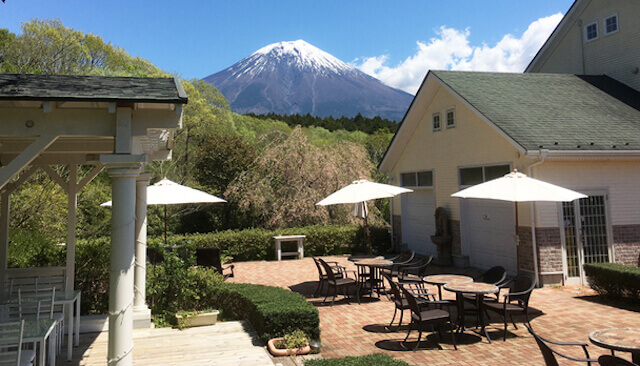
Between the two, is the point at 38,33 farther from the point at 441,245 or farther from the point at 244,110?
the point at 244,110

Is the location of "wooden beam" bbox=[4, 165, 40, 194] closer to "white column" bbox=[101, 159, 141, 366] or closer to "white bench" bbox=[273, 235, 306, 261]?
"white column" bbox=[101, 159, 141, 366]

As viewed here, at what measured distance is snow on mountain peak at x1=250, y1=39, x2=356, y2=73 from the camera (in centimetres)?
15338

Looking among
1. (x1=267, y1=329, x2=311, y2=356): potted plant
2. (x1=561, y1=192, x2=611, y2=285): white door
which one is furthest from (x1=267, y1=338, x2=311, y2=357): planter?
(x1=561, y1=192, x2=611, y2=285): white door

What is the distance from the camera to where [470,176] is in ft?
42.4

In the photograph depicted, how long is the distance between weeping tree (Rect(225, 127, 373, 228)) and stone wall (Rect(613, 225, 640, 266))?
34.4 feet

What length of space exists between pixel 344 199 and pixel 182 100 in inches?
252

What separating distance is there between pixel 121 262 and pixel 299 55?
16046 cm

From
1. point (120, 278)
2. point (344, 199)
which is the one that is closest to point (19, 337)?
point (120, 278)

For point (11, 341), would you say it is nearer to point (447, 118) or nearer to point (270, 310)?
point (270, 310)

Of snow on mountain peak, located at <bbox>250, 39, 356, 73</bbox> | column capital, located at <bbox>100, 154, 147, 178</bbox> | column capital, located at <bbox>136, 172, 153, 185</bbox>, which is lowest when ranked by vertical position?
column capital, located at <bbox>100, 154, 147, 178</bbox>

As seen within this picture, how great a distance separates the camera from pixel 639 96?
13.7 metres

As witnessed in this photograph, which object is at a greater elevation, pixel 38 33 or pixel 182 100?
pixel 38 33

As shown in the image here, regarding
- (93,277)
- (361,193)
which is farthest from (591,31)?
(93,277)

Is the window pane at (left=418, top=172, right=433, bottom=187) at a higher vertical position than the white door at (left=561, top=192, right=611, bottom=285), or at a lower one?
higher
